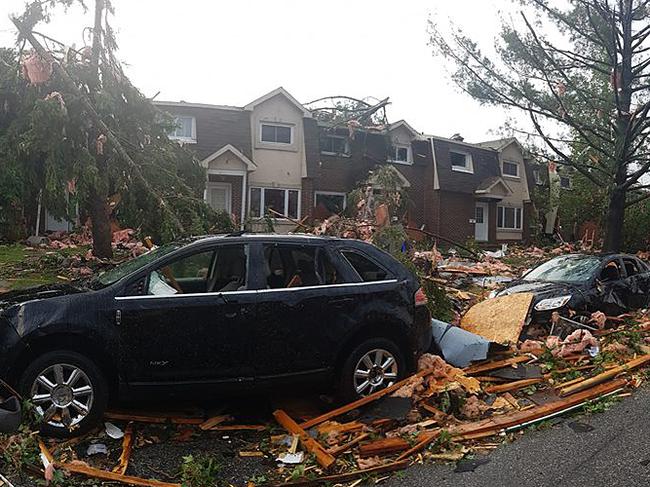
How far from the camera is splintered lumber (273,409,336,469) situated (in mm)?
4570

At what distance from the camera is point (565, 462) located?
14.8 ft

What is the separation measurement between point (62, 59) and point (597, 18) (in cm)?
1297

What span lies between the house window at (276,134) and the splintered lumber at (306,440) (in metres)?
19.3

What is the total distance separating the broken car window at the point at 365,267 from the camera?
235 inches

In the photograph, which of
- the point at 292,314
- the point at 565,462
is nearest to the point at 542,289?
the point at 565,462

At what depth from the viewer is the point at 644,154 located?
15.4 m

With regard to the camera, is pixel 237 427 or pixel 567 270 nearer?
pixel 237 427

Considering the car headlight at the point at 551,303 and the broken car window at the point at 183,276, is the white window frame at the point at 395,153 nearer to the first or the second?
the car headlight at the point at 551,303

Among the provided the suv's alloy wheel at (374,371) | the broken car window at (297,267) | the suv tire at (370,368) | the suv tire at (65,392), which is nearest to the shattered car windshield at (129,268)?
the suv tire at (65,392)

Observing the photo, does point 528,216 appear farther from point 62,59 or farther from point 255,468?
point 255,468

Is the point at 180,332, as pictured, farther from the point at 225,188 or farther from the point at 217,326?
the point at 225,188

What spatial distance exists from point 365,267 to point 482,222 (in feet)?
85.3

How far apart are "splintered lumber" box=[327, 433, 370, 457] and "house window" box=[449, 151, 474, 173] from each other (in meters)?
25.1

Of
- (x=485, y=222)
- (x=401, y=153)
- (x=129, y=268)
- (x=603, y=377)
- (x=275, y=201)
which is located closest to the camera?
(x=129, y=268)
